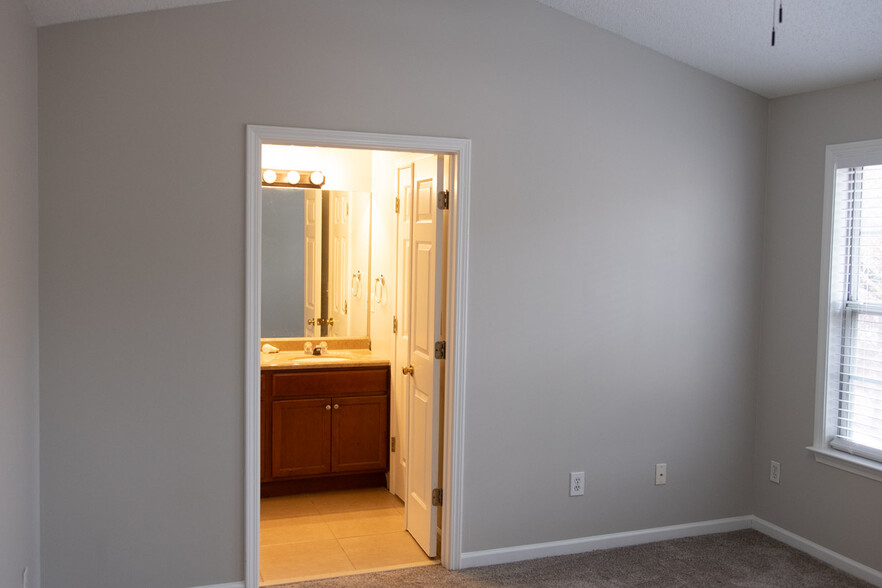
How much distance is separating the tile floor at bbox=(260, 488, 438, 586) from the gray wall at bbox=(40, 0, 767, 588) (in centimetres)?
44

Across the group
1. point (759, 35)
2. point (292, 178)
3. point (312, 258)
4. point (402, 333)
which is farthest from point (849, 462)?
point (292, 178)

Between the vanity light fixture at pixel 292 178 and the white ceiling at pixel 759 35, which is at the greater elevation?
the white ceiling at pixel 759 35

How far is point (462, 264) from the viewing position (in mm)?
3785

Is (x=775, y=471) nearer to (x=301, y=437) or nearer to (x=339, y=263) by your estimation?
(x=301, y=437)

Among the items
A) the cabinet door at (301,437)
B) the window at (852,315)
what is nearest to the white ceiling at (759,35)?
the window at (852,315)

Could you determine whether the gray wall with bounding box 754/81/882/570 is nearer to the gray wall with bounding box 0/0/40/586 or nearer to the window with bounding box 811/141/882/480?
the window with bounding box 811/141/882/480

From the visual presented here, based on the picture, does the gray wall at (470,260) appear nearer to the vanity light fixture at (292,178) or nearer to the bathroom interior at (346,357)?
the bathroom interior at (346,357)

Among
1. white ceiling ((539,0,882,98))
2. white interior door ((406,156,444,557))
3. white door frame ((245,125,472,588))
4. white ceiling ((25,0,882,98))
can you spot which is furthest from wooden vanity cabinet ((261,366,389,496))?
white ceiling ((539,0,882,98))

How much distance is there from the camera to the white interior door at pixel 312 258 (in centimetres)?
534

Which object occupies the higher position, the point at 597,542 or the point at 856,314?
the point at 856,314

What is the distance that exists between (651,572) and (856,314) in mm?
1619

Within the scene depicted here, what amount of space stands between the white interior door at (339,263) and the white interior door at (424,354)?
3.94 ft

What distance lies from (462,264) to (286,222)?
1.91 m

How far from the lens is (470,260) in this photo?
12.5ft
